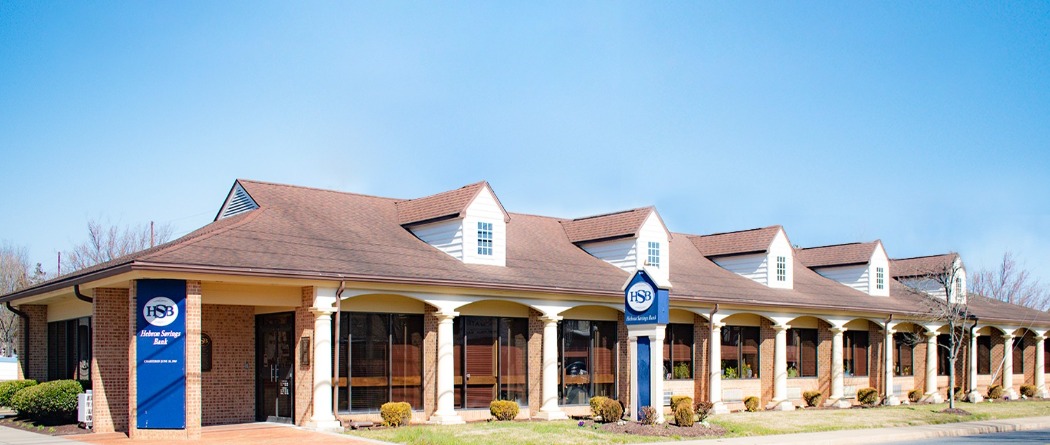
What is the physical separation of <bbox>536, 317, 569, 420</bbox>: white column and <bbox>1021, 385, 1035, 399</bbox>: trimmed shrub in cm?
2485

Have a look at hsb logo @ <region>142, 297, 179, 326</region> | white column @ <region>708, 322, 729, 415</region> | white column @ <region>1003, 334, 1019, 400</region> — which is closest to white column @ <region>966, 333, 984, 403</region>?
white column @ <region>1003, 334, 1019, 400</region>

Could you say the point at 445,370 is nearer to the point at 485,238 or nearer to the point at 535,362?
the point at 535,362

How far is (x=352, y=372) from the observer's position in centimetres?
2245

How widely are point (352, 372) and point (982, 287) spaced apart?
65.1 metres

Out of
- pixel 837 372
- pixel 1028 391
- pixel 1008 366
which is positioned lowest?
pixel 1028 391

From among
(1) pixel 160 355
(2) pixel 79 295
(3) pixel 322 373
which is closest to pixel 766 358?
(3) pixel 322 373

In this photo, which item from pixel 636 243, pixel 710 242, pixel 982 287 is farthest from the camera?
pixel 982 287

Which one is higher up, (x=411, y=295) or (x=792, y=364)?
(x=411, y=295)

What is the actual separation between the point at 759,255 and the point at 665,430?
44.3 feet

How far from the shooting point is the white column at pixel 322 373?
823 inches

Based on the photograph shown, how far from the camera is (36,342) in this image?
26.8 metres

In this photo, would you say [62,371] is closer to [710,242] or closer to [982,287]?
[710,242]

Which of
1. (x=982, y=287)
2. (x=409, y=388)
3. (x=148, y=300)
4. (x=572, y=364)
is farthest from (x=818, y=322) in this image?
(x=982, y=287)

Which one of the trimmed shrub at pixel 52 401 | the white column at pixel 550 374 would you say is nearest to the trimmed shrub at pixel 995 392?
the white column at pixel 550 374
